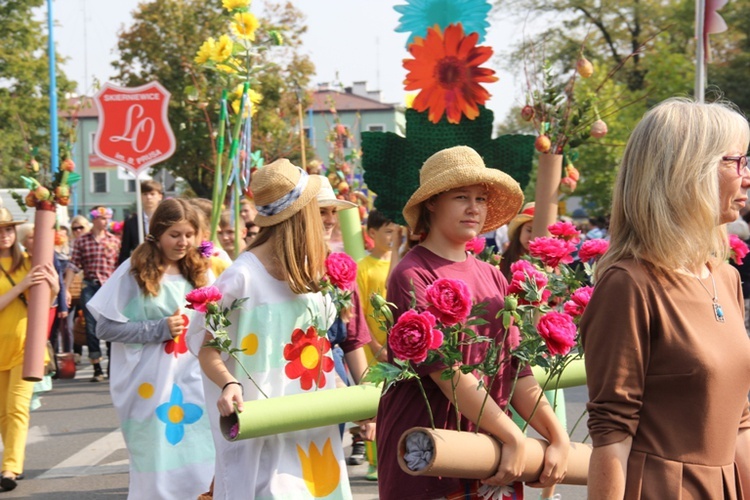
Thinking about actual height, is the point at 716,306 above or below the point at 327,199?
below

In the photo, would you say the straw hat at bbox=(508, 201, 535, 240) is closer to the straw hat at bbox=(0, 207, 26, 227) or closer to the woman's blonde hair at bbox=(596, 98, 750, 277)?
the straw hat at bbox=(0, 207, 26, 227)

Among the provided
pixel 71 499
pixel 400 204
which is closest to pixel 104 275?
pixel 71 499

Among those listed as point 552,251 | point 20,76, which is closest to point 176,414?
point 552,251

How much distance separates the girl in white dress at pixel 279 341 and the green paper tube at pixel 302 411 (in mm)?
158

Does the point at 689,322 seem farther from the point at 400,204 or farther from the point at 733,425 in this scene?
the point at 400,204

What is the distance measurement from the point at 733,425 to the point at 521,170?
8.69 ft

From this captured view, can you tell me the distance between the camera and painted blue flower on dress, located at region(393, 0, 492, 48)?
4988 mm

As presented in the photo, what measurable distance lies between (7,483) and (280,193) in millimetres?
4069

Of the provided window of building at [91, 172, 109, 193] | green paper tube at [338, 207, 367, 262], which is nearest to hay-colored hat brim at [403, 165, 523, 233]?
green paper tube at [338, 207, 367, 262]

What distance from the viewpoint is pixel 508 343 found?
362 centimetres

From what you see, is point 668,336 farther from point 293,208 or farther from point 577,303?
Result: point 293,208

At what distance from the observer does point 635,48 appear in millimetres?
38750

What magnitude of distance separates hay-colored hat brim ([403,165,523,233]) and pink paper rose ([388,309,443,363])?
1.90 ft

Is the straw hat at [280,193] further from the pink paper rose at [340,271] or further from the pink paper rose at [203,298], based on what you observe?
the pink paper rose at [203,298]
